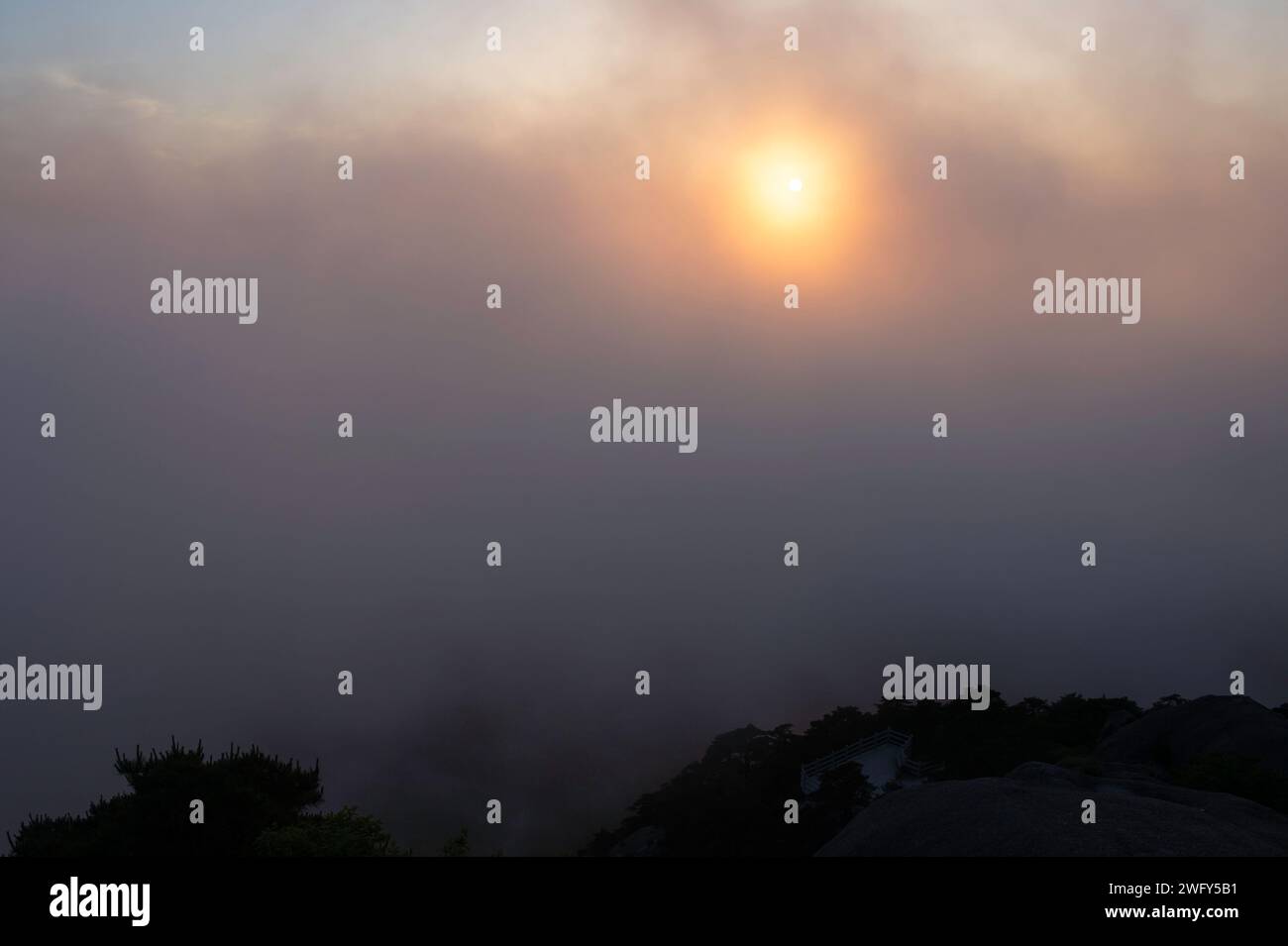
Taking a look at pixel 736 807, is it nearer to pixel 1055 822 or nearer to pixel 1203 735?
pixel 1203 735

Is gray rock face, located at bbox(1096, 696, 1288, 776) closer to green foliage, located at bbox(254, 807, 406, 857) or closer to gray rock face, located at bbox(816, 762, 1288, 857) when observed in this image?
gray rock face, located at bbox(816, 762, 1288, 857)

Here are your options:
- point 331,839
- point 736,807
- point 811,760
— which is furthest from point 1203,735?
point 331,839

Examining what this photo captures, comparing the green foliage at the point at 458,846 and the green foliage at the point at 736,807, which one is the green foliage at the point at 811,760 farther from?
the green foliage at the point at 458,846

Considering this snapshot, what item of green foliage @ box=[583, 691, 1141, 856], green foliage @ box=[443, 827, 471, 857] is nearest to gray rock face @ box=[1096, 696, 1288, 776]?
green foliage @ box=[583, 691, 1141, 856]

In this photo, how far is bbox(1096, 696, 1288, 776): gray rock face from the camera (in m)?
58.8

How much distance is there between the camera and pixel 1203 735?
211 ft

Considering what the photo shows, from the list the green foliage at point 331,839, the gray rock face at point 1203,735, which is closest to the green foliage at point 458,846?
the green foliage at point 331,839

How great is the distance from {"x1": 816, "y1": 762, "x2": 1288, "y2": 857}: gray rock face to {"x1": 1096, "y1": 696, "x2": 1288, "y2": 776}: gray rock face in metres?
20.4

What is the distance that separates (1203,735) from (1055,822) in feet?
126
